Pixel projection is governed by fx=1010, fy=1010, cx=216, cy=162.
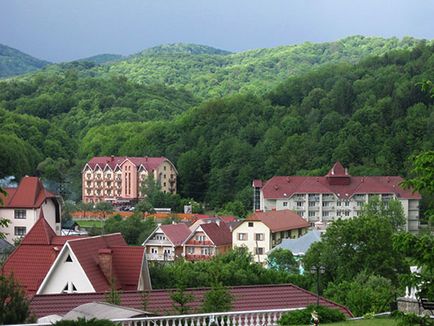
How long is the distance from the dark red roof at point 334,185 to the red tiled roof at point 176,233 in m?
23.4

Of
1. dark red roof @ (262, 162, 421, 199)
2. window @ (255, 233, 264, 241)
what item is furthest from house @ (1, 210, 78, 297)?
dark red roof @ (262, 162, 421, 199)

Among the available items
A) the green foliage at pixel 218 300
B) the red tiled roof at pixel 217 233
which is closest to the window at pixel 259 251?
the red tiled roof at pixel 217 233

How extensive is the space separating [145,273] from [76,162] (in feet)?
280

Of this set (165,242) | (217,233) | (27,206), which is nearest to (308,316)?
(27,206)

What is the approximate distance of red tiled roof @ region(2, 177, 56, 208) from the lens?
53.1 meters

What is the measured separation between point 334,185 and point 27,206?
113 feet

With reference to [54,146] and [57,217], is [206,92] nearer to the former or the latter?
[54,146]

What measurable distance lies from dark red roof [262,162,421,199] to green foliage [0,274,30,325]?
6609 cm

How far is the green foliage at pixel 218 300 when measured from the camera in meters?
16.5

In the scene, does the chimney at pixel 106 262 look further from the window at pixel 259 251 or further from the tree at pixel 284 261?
the window at pixel 259 251

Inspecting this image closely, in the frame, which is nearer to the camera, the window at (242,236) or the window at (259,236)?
the window at (242,236)

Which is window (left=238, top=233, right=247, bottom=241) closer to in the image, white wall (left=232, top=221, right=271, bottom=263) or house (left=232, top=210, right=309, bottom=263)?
house (left=232, top=210, right=309, bottom=263)

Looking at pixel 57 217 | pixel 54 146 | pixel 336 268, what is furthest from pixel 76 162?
pixel 336 268

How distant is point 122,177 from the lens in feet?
329
